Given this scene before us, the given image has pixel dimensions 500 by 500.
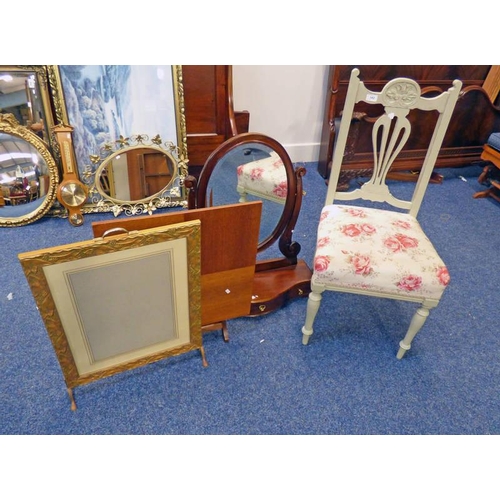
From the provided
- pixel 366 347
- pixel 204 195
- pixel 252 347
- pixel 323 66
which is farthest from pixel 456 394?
pixel 323 66

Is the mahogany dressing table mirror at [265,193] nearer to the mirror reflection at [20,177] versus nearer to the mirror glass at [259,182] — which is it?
the mirror glass at [259,182]

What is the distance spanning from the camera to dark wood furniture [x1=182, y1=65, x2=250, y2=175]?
215 centimetres

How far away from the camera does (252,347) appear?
1.58 meters

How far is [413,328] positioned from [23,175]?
208 cm

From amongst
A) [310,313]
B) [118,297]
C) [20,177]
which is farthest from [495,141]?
[20,177]

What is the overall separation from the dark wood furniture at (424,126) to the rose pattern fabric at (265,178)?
1103 millimetres

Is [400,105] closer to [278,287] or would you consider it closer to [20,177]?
[278,287]

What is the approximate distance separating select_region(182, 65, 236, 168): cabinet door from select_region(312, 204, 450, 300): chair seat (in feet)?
3.55

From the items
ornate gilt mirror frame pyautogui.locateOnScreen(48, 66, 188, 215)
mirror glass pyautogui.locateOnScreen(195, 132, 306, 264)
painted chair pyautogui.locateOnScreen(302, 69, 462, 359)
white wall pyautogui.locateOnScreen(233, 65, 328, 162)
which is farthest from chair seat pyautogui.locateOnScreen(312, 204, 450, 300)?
white wall pyautogui.locateOnScreen(233, 65, 328, 162)

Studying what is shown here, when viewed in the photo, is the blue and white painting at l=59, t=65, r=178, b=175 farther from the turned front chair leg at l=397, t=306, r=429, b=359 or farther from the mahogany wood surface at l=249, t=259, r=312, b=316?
the turned front chair leg at l=397, t=306, r=429, b=359

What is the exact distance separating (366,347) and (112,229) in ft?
3.71

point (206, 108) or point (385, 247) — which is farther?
point (206, 108)

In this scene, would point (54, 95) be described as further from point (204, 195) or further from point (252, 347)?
point (252, 347)

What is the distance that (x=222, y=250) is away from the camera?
4.32 ft
